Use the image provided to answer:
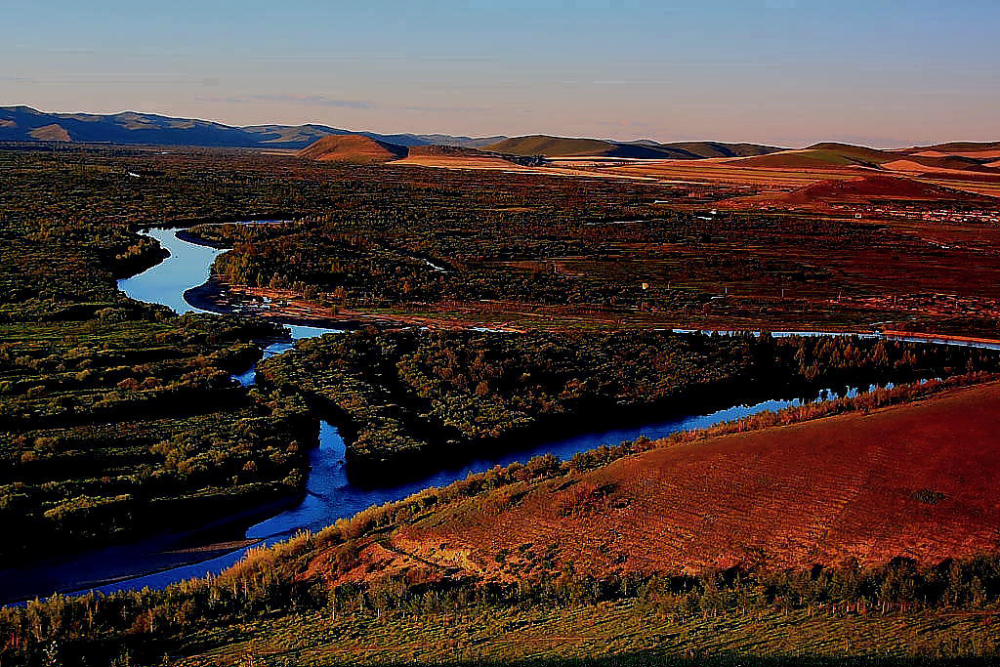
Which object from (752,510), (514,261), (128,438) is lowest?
(128,438)

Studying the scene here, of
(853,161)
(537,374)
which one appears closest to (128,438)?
(537,374)

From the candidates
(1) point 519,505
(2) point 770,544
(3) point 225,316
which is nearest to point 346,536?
(1) point 519,505

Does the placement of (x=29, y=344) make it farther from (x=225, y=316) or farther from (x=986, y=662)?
(x=986, y=662)

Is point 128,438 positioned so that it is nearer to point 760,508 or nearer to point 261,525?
point 261,525

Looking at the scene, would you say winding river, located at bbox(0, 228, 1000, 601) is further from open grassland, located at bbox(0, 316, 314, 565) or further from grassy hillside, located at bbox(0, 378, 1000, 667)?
grassy hillside, located at bbox(0, 378, 1000, 667)

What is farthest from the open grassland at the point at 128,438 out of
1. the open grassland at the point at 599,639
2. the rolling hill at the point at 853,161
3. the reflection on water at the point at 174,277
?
the rolling hill at the point at 853,161

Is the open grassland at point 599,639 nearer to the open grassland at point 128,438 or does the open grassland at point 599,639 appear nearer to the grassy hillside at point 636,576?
the grassy hillside at point 636,576
